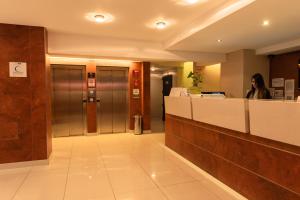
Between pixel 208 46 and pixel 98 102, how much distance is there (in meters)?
3.84

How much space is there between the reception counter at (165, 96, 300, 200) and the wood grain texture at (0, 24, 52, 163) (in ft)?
9.76

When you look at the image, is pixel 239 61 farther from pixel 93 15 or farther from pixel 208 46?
pixel 93 15

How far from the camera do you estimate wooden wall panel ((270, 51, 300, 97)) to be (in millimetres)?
5159

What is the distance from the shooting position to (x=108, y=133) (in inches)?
268

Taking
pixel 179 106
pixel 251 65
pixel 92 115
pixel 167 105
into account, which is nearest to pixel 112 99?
pixel 92 115

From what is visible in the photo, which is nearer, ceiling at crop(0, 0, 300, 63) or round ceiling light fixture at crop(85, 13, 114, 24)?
ceiling at crop(0, 0, 300, 63)

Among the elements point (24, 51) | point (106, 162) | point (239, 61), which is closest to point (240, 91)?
point (239, 61)

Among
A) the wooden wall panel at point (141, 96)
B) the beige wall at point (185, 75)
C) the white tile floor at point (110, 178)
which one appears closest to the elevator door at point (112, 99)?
the wooden wall panel at point (141, 96)

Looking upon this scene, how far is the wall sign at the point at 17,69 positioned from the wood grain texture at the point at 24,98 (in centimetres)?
6

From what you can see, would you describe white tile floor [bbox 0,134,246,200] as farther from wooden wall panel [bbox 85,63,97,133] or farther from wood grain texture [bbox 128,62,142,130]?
wood grain texture [bbox 128,62,142,130]

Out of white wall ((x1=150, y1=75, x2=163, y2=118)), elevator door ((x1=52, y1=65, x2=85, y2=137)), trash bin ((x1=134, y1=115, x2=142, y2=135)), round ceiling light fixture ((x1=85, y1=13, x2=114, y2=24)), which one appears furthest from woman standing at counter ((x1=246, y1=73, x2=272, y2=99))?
white wall ((x1=150, y1=75, x2=163, y2=118))

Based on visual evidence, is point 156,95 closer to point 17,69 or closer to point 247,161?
point 17,69

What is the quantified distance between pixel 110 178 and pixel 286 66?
535 centimetres

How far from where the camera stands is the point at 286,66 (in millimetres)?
5438
